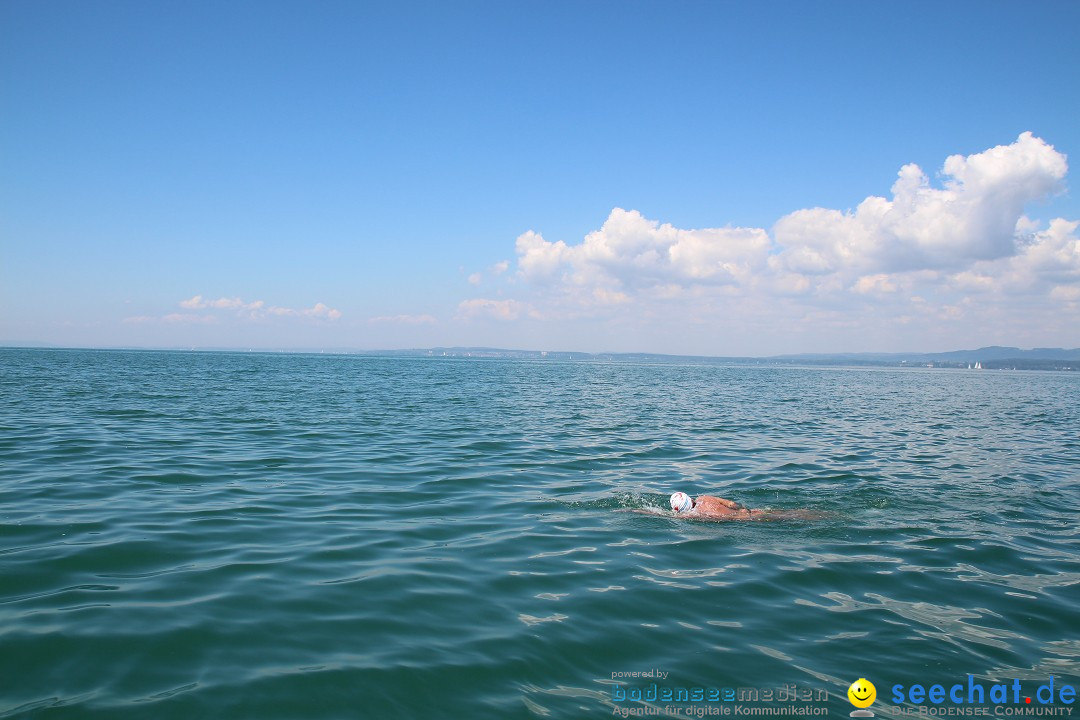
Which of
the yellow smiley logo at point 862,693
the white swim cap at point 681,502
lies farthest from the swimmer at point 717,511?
the yellow smiley logo at point 862,693

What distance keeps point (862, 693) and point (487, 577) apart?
462 centimetres

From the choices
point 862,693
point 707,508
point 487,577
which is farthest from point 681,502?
point 862,693

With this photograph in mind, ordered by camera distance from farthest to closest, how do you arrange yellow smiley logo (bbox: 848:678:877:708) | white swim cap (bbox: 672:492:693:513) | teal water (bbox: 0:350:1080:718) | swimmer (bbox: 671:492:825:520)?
white swim cap (bbox: 672:492:693:513), swimmer (bbox: 671:492:825:520), teal water (bbox: 0:350:1080:718), yellow smiley logo (bbox: 848:678:877:708)

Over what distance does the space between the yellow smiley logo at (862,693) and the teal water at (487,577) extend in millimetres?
150

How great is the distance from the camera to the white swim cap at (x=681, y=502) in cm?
1194

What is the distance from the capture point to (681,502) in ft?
39.1

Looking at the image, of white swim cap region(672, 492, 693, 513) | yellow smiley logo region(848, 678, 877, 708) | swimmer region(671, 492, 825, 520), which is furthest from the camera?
white swim cap region(672, 492, 693, 513)

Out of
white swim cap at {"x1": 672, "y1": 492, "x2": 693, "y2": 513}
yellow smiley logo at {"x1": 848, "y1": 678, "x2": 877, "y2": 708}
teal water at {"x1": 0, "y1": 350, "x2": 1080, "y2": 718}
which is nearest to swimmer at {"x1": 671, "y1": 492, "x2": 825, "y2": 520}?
white swim cap at {"x1": 672, "y1": 492, "x2": 693, "y2": 513}

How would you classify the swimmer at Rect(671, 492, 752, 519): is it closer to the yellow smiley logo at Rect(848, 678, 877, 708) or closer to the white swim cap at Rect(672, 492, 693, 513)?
the white swim cap at Rect(672, 492, 693, 513)

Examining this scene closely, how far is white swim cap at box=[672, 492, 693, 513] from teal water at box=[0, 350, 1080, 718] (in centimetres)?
46

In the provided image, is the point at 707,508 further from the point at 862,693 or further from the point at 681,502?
the point at 862,693

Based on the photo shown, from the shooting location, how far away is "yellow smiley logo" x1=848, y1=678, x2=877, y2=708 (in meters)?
5.55

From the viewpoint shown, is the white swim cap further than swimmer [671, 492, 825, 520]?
Yes

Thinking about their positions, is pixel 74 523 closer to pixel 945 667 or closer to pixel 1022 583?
pixel 945 667
